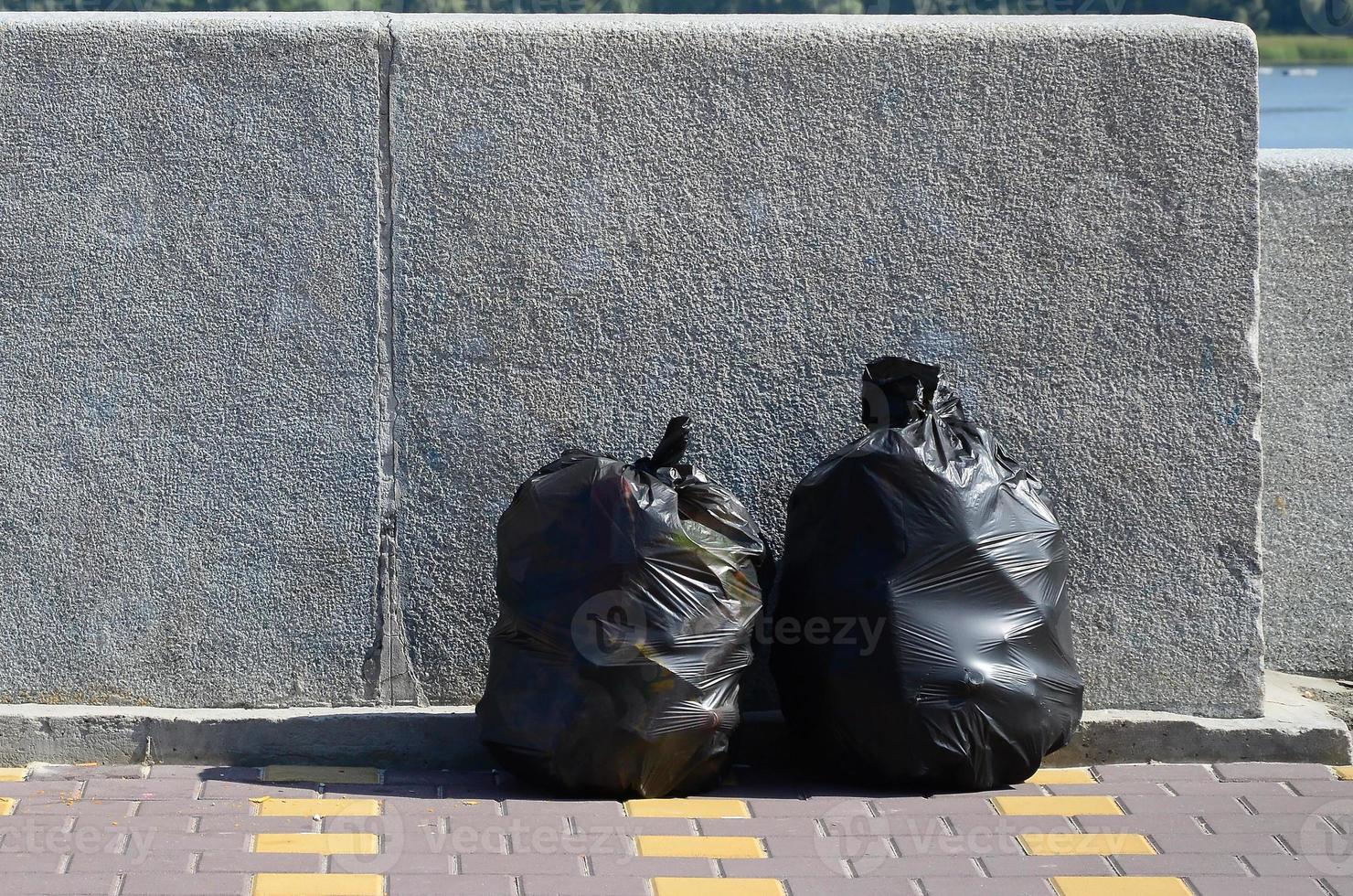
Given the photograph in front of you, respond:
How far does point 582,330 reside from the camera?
322 centimetres

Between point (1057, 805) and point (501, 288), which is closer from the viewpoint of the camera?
point (1057, 805)

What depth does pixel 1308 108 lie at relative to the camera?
151 inches

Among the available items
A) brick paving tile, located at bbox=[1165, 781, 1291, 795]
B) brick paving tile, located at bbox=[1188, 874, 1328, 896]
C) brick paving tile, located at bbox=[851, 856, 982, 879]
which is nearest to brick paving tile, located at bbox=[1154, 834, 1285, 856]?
brick paving tile, located at bbox=[1188, 874, 1328, 896]

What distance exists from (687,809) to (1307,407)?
198 cm

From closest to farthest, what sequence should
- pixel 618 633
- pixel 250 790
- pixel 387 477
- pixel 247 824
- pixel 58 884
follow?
pixel 58 884 < pixel 247 824 < pixel 618 633 < pixel 250 790 < pixel 387 477

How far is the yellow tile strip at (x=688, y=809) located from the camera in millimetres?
2859

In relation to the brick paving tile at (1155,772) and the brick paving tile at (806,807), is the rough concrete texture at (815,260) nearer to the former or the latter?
the brick paving tile at (1155,772)

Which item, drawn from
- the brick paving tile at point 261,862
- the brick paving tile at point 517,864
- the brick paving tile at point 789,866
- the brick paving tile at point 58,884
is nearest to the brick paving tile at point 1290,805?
the brick paving tile at point 789,866

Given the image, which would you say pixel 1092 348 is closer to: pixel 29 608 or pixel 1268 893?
pixel 1268 893

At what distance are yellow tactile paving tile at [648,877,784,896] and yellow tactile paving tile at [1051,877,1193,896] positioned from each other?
0.52m

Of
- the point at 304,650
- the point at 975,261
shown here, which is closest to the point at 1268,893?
the point at 975,261

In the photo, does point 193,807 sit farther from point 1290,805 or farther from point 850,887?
point 1290,805

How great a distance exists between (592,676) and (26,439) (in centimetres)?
145

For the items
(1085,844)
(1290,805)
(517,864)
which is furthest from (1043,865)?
(517,864)
